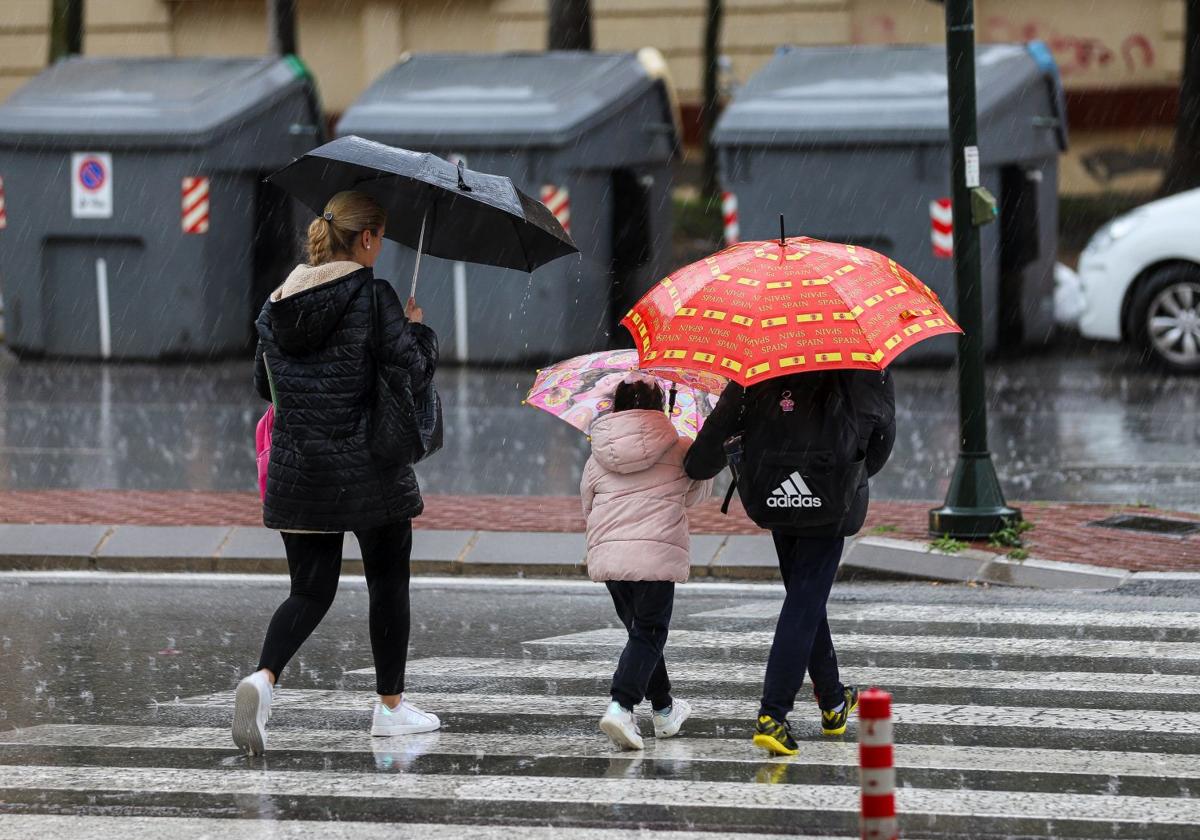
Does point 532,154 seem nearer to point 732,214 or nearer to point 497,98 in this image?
point 497,98

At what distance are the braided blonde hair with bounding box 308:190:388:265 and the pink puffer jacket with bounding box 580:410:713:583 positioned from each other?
2.99 ft

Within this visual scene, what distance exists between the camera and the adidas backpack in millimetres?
5738

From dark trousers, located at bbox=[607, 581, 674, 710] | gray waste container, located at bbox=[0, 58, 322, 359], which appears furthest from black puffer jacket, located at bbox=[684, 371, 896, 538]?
gray waste container, located at bbox=[0, 58, 322, 359]

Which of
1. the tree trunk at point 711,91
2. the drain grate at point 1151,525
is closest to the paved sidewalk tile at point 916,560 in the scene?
the drain grate at point 1151,525

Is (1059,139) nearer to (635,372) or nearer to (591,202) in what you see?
(591,202)

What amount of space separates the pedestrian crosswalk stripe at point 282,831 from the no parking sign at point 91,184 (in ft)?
42.8

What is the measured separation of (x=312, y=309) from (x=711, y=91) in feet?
67.0

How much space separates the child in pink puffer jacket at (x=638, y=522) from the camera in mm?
5891

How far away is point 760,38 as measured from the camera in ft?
88.4

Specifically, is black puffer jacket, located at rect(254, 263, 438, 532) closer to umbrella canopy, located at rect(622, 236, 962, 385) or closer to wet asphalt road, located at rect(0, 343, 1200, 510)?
Result: umbrella canopy, located at rect(622, 236, 962, 385)

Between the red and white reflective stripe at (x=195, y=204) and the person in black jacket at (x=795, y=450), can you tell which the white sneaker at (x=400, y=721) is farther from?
the red and white reflective stripe at (x=195, y=204)

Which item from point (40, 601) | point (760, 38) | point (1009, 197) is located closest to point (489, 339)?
point (1009, 197)

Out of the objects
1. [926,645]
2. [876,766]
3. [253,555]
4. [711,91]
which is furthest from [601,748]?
[711,91]

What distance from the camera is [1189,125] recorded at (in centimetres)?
2042
